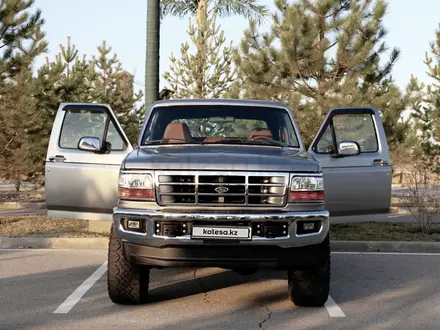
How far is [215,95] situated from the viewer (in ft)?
91.8

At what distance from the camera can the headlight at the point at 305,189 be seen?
20.1 ft

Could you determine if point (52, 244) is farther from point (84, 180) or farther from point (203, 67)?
point (203, 67)

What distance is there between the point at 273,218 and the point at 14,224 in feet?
25.7

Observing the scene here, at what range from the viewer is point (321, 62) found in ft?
65.6

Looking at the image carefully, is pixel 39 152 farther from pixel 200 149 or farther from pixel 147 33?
pixel 200 149

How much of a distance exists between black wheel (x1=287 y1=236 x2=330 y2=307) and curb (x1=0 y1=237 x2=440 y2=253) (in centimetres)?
419

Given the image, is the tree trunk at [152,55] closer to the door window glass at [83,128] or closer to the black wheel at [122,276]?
the door window glass at [83,128]

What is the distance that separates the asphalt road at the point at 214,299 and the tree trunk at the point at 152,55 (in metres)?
4.13

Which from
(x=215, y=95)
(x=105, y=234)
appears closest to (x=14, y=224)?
(x=105, y=234)

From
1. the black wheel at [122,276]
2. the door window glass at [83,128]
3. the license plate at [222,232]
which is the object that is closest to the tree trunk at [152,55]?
the door window glass at [83,128]

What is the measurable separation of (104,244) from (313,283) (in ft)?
16.2

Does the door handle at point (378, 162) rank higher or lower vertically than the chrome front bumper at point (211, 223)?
higher

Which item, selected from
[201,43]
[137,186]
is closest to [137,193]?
[137,186]

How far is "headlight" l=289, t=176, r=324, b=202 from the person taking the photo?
6.12 meters
